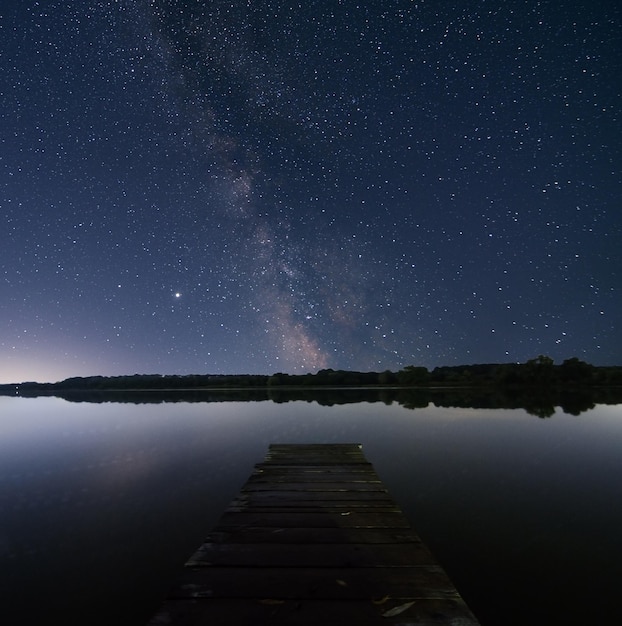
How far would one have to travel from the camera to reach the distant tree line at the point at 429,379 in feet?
234

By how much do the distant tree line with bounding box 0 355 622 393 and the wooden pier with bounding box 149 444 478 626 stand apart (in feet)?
244

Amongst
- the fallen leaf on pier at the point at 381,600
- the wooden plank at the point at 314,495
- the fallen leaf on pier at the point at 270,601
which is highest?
the fallen leaf on pier at the point at 381,600

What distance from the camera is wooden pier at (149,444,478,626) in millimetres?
3105

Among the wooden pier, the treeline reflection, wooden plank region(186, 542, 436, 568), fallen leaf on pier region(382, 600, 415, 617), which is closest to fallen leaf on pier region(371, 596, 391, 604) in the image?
the wooden pier

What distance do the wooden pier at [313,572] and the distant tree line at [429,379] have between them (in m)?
74.4

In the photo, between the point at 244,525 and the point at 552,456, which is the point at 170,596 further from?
the point at 552,456

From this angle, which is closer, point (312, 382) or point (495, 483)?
point (495, 483)

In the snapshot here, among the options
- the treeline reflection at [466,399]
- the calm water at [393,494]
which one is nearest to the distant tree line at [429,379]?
the treeline reflection at [466,399]

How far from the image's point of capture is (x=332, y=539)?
4637 mm

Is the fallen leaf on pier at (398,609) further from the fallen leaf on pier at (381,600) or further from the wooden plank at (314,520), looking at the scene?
the wooden plank at (314,520)

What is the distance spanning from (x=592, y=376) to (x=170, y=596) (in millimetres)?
89716

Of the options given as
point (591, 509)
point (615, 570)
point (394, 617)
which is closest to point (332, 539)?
point (394, 617)

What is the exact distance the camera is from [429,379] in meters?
85.4

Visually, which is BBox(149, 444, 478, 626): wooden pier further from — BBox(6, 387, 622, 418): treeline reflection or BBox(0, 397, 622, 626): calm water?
BBox(6, 387, 622, 418): treeline reflection
